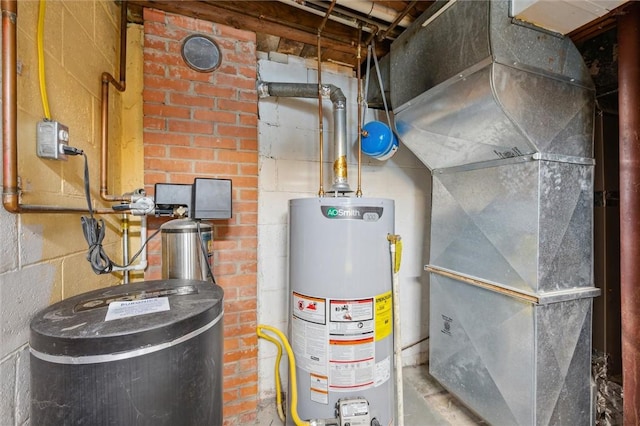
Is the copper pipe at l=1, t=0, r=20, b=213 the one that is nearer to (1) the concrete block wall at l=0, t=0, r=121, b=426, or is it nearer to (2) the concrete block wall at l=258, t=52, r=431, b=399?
(1) the concrete block wall at l=0, t=0, r=121, b=426

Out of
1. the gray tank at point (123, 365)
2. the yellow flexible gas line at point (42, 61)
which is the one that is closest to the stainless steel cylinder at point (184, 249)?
the gray tank at point (123, 365)

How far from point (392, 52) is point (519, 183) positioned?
1.07 meters

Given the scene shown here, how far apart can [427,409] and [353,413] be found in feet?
2.77

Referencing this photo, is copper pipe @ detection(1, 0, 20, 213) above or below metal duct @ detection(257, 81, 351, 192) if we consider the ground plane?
below

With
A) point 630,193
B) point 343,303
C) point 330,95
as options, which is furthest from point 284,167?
point 630,193

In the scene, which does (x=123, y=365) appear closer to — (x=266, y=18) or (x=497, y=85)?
(x=497, y=85)

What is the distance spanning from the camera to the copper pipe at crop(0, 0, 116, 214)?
70cm

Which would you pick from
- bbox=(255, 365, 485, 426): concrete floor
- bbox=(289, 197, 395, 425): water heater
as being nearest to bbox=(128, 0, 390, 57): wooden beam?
bbox=(289, 197, 395, 425): water heater

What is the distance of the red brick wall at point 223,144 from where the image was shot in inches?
56.8

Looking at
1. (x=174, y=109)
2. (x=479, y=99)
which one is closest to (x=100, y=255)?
(x=174, y=109)

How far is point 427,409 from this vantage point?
169cm

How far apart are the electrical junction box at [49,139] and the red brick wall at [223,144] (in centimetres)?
55

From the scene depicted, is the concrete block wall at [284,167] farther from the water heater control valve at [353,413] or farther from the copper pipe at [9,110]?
the copper pipe at [9,110]

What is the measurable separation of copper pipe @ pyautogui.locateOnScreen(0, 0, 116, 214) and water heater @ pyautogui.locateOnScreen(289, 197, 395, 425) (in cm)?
89
